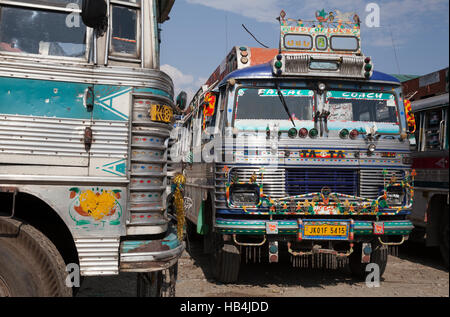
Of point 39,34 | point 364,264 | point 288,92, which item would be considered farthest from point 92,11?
point 364,264

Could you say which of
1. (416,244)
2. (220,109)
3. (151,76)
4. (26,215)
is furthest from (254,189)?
(416,244)

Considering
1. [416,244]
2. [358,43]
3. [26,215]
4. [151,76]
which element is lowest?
[416,244]

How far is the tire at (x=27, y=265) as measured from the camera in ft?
9.11

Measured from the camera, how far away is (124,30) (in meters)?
3.17

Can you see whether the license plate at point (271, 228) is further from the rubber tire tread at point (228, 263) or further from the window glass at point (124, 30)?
the window glass at point (124, 30)

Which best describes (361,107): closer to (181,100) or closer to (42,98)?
(181,100)

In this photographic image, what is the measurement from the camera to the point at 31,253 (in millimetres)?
2832

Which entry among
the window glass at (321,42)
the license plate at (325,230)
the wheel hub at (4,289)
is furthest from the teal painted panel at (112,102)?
the window glass at (321,42)

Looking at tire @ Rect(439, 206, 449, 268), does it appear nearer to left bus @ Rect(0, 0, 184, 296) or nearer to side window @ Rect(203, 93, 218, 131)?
side window @ Rect(203, 93, 218, 131)

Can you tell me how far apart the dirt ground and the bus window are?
317 centimetres

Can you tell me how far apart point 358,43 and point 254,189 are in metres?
2.78

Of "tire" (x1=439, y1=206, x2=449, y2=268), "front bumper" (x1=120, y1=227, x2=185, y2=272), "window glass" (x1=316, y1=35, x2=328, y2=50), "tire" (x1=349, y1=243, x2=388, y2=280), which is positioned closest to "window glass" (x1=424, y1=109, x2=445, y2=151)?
"tire" (x1=439, y1=206, x2=449, y2=268)

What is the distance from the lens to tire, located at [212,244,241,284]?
529cm

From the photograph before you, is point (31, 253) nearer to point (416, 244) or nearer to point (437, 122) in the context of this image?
point (437, 122)
